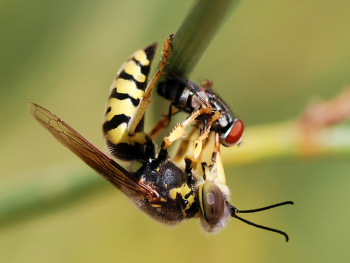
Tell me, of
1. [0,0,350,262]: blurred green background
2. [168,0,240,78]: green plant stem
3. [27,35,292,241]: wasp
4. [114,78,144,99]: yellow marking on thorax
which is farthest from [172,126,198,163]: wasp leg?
[0,0,350,262]: blurred green background

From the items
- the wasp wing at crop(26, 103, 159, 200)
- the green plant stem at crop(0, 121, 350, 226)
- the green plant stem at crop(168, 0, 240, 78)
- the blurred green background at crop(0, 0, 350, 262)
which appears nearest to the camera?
the green plant stem at crop(168, 0, 240, 78)

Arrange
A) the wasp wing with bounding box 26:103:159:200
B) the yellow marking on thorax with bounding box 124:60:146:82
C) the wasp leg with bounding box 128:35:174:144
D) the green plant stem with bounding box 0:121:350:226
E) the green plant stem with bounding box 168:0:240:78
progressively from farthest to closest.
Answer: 1. the green plant stem with bounding box 0:121:350:226
2. the yellow marking on thorax with bounding box 124:60:146:82
3. the wasp wing with bounding box 26:103:159:200
4. the wasp leg with bounding box 128:35:174:144
5. the green plant stem with bounding box 168:0:240:78

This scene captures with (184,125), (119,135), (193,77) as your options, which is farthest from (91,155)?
(193,77)

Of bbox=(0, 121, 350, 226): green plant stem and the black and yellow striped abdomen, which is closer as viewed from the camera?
the black and yellow striped abdomen

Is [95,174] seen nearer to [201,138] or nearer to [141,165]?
[141,165]

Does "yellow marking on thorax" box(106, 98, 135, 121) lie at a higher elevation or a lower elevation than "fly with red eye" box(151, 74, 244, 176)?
lower

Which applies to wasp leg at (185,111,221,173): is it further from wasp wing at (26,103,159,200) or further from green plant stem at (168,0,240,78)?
green plant stem at (168,0,240,78)

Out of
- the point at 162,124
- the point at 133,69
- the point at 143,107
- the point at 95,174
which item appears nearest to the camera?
the point at 143,107
